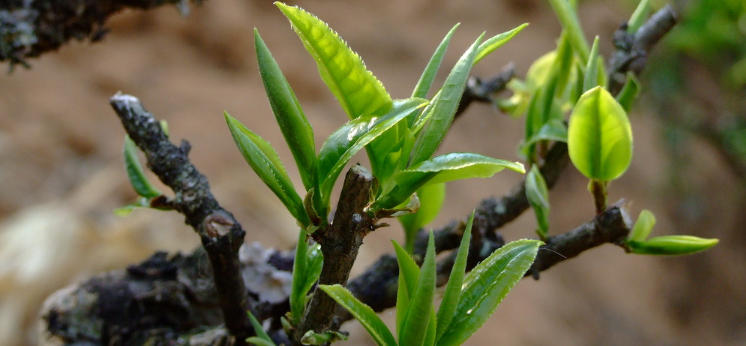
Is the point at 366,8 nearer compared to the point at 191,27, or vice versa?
the point at 191,27

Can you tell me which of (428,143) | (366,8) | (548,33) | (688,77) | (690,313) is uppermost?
(366,8)

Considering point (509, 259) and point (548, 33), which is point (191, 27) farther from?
point (509, 259)

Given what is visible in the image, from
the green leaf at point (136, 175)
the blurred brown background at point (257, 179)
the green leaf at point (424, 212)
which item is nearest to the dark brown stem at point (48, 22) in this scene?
the green leaf at point (136, 175)

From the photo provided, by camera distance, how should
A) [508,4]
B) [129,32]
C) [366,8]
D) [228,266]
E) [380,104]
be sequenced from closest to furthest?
[380,104] → [228,266] → [129,32] → [366,8] → [508,4]

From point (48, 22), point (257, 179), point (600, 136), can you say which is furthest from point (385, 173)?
point (257, 179)

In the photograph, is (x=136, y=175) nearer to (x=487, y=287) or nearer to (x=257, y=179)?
(x=487, y=287)

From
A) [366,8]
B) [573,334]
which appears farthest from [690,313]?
[366,8]
